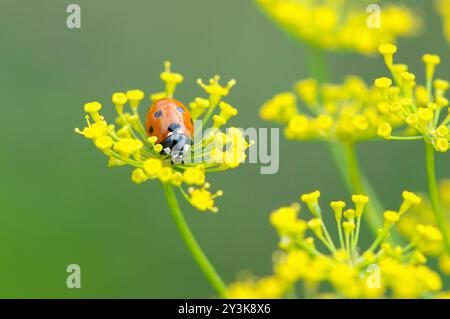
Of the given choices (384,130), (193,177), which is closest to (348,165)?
(384,130)

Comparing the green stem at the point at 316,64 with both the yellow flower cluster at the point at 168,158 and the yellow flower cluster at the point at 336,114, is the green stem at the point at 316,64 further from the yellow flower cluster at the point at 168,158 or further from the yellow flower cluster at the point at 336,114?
the yellow flower cluster at the point at 168,158

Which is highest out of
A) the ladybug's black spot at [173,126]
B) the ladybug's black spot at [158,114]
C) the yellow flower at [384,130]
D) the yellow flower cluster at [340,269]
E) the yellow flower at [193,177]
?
the ladybug's black spot at [158,114]

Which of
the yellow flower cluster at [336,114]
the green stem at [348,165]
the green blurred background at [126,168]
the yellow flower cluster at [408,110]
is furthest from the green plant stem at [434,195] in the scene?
the green blurred background at [126,168]

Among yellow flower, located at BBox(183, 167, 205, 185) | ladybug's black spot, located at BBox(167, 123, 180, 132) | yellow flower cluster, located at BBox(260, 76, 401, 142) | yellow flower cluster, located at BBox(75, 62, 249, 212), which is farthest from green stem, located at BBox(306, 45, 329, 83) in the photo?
yellow flower, located at BBox(183, 167, 205, 185)

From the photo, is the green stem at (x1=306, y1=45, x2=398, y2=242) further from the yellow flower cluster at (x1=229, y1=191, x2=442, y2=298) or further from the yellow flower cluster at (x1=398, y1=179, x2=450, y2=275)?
the yellow flower cluster at (x1=229, y1=191, x2=442, y2=298)
